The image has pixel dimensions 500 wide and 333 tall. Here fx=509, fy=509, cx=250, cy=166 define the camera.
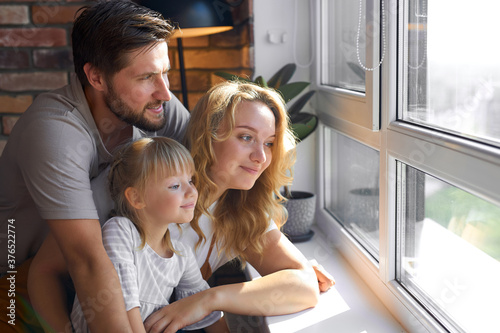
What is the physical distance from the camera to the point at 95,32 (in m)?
1.33

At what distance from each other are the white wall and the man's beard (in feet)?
2.22

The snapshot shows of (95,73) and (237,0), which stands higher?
(237,0)

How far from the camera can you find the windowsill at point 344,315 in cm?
118

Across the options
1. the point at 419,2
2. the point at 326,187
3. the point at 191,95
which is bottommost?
the point at 326,187

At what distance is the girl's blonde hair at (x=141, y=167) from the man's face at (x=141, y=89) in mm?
141

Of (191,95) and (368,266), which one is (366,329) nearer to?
(368,266)

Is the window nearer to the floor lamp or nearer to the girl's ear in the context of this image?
the floor lamp

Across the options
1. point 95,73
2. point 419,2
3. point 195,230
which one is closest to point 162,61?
point 95,73

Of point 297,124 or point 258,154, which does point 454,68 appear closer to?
point 258,154

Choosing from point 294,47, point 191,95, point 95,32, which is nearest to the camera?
point 95,32

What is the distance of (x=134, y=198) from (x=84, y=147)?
0.17 metres

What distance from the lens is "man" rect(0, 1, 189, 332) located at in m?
1.11

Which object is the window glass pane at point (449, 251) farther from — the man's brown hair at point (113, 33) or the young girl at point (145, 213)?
the man's brown hair at point (113, 33)

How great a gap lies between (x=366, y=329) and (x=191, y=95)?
1.23 meters
